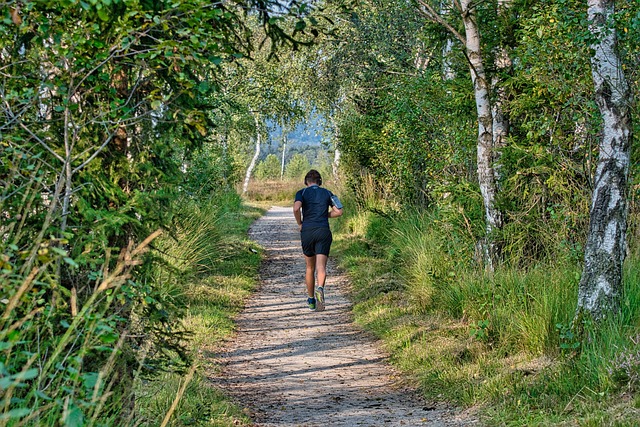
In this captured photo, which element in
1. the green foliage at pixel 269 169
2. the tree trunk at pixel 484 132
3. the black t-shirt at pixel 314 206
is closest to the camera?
the tree trunk at pixel 484 132

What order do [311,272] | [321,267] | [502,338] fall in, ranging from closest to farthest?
[502,338] < [321,267] < [311,272]

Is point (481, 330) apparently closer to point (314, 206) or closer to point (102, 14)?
point (314, 206)

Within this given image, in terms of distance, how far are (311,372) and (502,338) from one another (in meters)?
2.12

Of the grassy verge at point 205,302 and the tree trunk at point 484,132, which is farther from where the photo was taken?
the tree trunk at point 484,132

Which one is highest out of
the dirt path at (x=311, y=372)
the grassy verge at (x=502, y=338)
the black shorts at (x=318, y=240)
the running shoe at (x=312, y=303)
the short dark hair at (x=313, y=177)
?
the short dark hair at (x=313, y=177)

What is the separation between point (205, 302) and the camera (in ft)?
39.3

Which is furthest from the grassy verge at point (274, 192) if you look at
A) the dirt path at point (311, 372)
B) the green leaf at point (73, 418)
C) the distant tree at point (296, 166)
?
the green leaf at point (73, 418)

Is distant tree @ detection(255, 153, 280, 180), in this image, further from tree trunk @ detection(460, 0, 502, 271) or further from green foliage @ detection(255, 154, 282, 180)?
tree trunk @ detection(460, 0, 502, 271)

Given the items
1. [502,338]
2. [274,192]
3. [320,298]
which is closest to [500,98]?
[502,338]

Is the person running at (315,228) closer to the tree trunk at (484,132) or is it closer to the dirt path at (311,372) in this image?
the dirt path at (311,372)

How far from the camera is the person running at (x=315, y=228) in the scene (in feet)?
38.3

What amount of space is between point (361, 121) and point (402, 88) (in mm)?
6288

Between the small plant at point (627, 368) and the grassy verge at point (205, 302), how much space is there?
9.87ft

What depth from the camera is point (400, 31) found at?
61.7 feet
